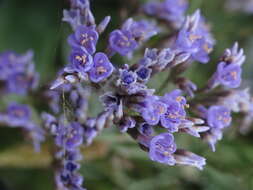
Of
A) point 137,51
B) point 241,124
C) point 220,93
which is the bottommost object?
point 241,124

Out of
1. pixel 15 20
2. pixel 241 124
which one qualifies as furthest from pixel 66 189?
pixel 15 20

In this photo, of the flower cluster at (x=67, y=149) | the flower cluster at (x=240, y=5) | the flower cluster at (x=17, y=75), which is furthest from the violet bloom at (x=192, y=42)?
the flower cluster at (x=240, y=5)

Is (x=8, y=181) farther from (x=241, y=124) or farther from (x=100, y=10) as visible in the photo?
(x=241, y=124)

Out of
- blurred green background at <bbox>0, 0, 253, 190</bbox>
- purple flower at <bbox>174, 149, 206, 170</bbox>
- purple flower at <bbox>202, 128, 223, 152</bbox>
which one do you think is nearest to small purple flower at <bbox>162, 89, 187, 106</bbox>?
purple flower at <bbox>174, 149, 206, 170</bbox>

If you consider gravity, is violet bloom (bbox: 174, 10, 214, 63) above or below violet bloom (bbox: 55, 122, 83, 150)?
above

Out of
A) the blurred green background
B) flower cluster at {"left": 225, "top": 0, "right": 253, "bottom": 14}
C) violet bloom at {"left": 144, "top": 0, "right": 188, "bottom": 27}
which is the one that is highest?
flower cluster at {"left": 225, "top": 0, "right": 253, "bottom": 14}

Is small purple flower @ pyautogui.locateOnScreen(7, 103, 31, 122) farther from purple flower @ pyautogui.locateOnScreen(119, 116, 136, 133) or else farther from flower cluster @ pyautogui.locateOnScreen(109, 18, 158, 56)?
purple flower @ pyautogui.locateOnScreen(119, 116, 136, 133)

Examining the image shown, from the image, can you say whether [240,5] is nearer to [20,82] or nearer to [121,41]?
[121,41]

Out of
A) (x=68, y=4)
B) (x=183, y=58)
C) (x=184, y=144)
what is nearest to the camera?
(x=183, y=58)
